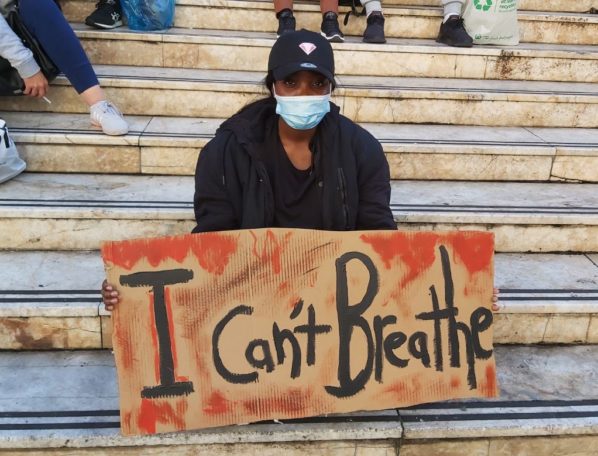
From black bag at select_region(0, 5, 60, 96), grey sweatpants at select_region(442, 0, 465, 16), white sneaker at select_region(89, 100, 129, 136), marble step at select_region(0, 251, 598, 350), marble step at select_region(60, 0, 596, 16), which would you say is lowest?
marble step at select_region(0, 251, 598, 350)

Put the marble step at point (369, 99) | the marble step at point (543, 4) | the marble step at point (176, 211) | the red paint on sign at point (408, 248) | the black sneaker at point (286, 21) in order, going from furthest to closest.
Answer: the marble step at point (543, 4) → the black sneaker at point (286, 21) → the marble step at point (369, 99) → the marble step at point (176, 211) → the red paint on sign at point (408, 248)

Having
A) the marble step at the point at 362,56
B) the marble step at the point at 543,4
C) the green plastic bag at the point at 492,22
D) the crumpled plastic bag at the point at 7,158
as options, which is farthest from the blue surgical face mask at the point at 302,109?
the marble step at the point at 543,4

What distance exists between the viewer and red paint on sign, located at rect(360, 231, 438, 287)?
1.86 metres

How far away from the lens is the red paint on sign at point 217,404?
178 cm

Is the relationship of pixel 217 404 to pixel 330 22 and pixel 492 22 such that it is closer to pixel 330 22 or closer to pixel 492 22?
pixel 330 22

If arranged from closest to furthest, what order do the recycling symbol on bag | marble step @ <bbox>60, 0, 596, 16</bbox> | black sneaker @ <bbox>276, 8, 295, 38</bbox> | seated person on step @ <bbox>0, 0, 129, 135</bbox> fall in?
1. seated person on step @ <bbox>0, 0, 129, 135</bbox>
2. black sneaker @ <bbox>276, 8, 295, 38</bbox>
3. the recycling symbol on bag
4. marble step @ <bbox>60, 0, 596, 16</bbox>

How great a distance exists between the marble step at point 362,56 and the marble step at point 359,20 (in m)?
0.14

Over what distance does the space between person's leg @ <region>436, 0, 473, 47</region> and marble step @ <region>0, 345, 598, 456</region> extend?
8.06 ft

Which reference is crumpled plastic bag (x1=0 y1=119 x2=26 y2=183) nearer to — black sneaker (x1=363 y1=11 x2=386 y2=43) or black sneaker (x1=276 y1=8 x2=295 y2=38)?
black sneaker (x1=276 y1=8 x2=295 y2=38)

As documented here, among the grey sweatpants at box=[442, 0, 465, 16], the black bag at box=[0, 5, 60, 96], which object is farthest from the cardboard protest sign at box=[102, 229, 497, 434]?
the grey sweatpants at box=[442, 0, 465, 16]

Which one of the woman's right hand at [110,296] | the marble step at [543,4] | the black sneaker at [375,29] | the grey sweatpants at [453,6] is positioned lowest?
the woman's right hand at [110,296]

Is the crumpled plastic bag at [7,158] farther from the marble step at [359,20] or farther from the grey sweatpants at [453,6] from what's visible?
the grey sweatpants at [453,6]

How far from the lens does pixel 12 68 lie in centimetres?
286

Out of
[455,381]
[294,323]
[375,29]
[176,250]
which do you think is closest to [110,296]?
[176,250]
